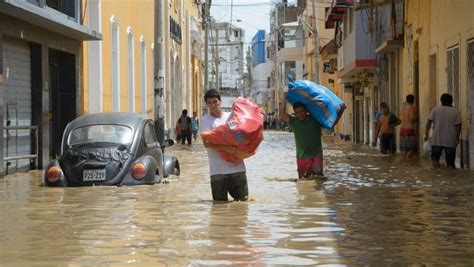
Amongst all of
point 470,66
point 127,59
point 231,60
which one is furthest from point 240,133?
point 231,60

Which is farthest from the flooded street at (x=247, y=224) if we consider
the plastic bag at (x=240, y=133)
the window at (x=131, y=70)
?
the window at (x=131, y=70)

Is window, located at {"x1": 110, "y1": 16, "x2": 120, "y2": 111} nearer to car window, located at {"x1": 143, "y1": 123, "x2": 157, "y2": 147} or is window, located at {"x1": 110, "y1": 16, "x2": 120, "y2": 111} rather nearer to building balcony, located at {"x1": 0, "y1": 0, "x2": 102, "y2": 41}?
building balcony, located at {"x1": 0, "y1": 0, "x2": 102, "y2": 41}

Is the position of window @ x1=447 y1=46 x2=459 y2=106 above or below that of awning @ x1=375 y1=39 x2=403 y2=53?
below

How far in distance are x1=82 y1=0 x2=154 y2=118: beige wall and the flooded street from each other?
34.4 ft

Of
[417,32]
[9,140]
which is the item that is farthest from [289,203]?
[417,32]

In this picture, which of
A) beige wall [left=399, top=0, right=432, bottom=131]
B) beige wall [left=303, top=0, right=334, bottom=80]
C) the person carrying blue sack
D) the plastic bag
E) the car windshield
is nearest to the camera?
the plastic bag

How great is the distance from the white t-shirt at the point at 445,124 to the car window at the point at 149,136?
602 centimetres

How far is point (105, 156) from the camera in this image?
48.0ft

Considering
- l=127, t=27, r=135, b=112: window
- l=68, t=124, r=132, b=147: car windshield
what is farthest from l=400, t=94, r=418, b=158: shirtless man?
l=127, t=27, r=135, b=112: window

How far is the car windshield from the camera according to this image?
1503 centimetres

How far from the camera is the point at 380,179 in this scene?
664 inches

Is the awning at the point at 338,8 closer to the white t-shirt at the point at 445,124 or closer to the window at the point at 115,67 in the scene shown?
the window at the point at 115,67

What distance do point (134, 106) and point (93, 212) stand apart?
21729 millimetres

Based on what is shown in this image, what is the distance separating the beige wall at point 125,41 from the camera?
86.8 feet
